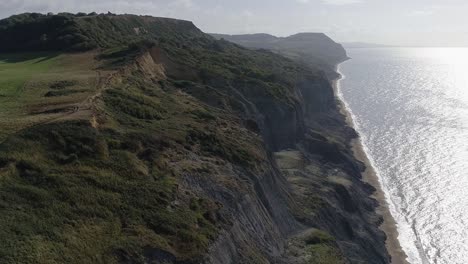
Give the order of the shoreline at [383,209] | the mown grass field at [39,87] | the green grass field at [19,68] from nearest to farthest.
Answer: the mown grass field at [39,87] < the green grass field at [19,68] < the shoreline at [383,209]

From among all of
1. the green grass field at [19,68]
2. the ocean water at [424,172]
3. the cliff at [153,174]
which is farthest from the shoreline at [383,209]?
the green grass field at [19,68]

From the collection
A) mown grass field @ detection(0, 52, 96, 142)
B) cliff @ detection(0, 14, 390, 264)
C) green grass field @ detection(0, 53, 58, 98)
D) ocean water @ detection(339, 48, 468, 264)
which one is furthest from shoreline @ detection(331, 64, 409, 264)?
green grass field @ detection(0, 53, 58, 98)

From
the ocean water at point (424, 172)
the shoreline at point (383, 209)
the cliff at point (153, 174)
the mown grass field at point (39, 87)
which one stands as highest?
the mown grass field at point (39, 87)

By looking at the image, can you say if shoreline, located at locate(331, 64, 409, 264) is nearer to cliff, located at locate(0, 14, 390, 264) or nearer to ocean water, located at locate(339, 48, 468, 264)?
ocean water, located at locate(339, 48, 468, 264)

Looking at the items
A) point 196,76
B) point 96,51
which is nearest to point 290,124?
point 196,76

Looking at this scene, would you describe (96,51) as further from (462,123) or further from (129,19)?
(462,123)

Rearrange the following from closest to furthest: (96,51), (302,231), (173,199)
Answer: (173,199) < (302,231) < (96,51)

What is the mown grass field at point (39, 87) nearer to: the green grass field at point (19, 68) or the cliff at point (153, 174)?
the green grass field at point (19, 68)
